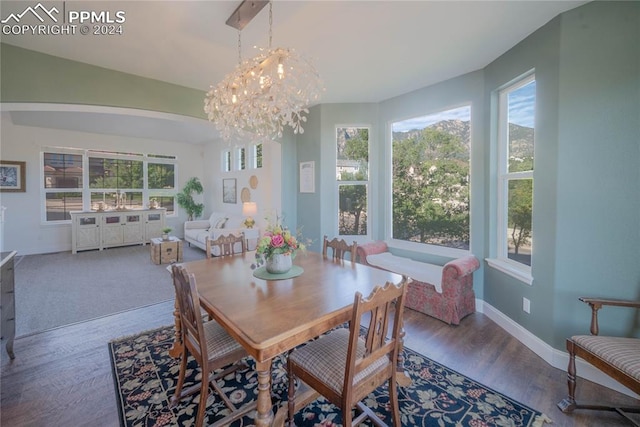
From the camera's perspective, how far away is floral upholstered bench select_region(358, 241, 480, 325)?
Answer: 9.50ft

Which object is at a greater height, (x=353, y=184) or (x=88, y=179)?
(x=88, y=179)

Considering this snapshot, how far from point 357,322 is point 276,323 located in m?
0.42

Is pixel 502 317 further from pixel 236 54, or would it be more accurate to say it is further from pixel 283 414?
pixel 236 54

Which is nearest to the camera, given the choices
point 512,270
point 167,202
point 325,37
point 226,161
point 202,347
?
point 202,347

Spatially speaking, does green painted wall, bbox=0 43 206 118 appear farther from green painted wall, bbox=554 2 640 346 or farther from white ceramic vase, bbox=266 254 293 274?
green painted wall, bbox=554 2 640 346

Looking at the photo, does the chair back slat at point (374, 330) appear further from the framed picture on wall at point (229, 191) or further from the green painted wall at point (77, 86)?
the framed picture on wall at point (229, 191)

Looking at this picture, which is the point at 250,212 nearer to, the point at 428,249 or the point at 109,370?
the point at 428,249

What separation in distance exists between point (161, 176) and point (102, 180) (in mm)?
1355

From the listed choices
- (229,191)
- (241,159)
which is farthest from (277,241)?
(229,191)

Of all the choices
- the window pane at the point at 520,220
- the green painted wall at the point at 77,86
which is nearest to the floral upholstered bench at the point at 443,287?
the window pane at the point at 520,220

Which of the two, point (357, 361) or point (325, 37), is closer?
point (357, 361)

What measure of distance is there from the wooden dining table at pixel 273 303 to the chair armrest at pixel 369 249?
4.70 ft

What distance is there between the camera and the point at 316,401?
6.15 ft

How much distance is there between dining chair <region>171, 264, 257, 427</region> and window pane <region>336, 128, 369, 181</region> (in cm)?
313
